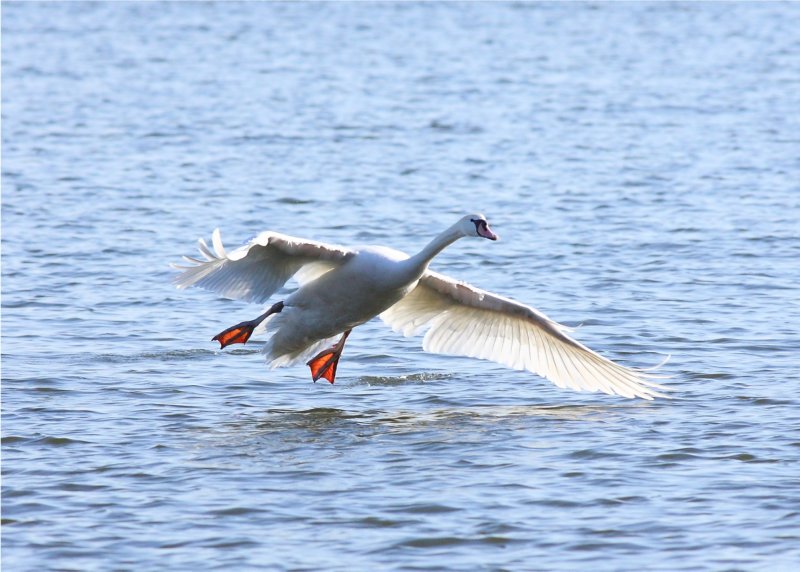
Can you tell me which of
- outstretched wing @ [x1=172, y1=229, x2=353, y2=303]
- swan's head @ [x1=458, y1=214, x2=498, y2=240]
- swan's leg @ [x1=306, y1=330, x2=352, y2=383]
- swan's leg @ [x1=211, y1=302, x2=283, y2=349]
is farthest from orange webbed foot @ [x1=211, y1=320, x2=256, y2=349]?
swan's head @ [x1=458, y1=214, x2=498, y2=240]

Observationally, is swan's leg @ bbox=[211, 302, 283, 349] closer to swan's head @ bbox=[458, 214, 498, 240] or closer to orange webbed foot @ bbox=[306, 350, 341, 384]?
orange webbed foot @ bbox=[306, 350, 341, 384]

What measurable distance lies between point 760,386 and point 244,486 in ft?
16.3

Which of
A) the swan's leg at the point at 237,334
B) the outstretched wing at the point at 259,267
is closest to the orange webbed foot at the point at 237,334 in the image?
the swan's leg at the point at 237,334

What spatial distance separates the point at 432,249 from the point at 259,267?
1579 millimetres

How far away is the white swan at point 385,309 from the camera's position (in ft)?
39.2

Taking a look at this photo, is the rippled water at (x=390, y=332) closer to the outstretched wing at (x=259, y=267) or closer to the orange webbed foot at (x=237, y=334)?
the orange webbed foot at (x=237, y=334)

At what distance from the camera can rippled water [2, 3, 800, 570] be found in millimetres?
9570

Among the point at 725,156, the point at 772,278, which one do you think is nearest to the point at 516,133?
the point at 725,156

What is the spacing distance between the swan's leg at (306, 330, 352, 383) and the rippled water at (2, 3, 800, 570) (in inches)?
8.6

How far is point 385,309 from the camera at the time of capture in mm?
12344

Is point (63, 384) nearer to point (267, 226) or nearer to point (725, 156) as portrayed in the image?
point (267, 226)

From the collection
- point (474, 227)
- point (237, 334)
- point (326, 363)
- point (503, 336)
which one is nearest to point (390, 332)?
point (503, 336)

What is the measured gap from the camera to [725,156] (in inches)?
985

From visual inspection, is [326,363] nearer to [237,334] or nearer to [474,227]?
[237,334]
